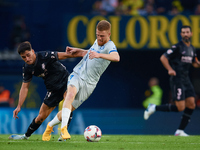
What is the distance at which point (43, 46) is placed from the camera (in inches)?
671

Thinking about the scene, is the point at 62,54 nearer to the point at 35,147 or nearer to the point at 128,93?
the point at 35,147

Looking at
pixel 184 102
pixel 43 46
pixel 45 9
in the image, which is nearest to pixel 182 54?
pixel 184 102

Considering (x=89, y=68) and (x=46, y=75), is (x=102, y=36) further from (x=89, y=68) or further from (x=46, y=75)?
(x=46, y=75)

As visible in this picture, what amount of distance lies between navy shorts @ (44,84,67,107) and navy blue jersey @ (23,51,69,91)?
8cm

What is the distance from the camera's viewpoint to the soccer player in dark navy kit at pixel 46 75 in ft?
23.7

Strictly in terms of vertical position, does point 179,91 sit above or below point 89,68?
below

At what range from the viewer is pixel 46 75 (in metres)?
7.50

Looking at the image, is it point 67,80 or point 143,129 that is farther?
point 143,129

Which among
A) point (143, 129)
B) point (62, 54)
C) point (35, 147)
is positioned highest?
point (62, 54)

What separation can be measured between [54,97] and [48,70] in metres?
0.50

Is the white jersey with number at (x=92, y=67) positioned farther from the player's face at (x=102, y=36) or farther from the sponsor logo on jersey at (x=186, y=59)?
the sponsor logo on jersey at (x=186, y=59)

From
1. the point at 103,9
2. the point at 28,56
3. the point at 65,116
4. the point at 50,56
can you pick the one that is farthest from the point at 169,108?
the point at 103,9

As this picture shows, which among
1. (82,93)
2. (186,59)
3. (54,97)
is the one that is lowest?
(54,97)

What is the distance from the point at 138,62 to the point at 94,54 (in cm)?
1066
